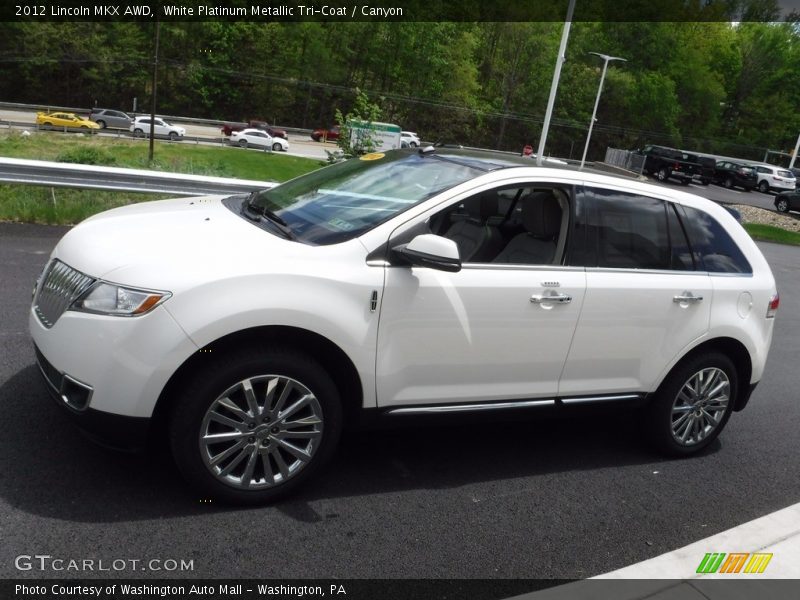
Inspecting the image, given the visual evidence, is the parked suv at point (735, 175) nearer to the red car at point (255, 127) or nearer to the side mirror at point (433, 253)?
the red car at point (255, 127)

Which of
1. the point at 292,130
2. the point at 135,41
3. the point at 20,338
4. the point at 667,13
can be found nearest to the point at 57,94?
the point at 135,41

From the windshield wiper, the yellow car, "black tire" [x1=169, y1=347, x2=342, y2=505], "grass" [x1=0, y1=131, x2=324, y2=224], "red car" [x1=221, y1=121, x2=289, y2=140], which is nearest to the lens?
"black tire" [x1=169, y1=347, x2=342, y2=505]

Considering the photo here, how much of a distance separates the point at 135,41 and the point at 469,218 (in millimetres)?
80000

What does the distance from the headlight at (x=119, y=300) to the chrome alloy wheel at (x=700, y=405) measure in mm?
3394

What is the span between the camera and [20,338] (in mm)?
5172

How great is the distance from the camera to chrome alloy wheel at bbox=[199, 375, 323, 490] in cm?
341

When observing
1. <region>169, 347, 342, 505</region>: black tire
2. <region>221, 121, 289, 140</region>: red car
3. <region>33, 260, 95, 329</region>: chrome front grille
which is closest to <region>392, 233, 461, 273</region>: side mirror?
<region>169, 347, 342, 505</region>: black tire

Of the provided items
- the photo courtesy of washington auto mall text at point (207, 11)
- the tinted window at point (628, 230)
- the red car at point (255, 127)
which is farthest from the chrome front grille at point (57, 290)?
the photo courtesy of washington auto mall text at point (207, 11)

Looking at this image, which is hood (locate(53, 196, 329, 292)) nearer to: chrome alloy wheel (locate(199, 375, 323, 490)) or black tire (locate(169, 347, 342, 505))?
black tire (locate(169, 347, 342, 505))

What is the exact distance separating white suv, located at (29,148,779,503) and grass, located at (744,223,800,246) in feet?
67.0

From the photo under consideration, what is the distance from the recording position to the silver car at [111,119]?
59.3 meters

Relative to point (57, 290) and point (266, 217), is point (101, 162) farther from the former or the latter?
point (57, 290)

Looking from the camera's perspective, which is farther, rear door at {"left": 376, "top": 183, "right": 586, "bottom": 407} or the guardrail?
the guardrail

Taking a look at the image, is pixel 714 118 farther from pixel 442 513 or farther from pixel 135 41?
pixel 442 513
